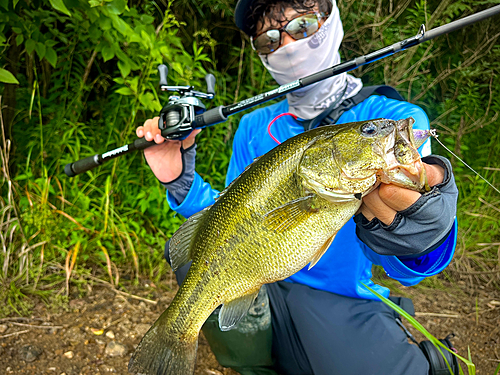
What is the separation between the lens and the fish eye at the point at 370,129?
3.68ft

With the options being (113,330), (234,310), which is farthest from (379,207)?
(113,330)

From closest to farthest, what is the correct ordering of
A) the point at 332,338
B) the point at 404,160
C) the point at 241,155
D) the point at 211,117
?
1. the point at 404,160
2. the point at 211,117
3. the point at 332,338
4. the point at 241,155

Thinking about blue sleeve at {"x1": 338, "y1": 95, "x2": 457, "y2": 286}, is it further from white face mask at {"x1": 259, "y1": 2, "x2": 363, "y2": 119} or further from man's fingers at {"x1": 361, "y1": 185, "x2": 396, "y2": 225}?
man's fingers at {"x1": 361, "y1": 185, "x2": 396, "y2": 225}

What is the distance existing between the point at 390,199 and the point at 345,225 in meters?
0.95

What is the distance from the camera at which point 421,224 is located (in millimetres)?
1220

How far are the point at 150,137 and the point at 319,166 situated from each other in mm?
1146

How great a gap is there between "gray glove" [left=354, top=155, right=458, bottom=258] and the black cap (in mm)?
1534

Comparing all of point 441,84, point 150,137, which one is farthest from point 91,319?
point 441,84

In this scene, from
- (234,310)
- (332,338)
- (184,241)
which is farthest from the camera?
(332,338)

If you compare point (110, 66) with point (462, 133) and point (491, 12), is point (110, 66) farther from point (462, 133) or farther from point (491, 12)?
point (462, 133)

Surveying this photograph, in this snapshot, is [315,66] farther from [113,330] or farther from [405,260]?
[113,330]

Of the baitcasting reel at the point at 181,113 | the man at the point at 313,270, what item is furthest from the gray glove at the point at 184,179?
the baitcasting reel at the point at 181,113

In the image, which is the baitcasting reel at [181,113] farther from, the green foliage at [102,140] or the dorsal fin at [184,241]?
the green foliage at [102,140]

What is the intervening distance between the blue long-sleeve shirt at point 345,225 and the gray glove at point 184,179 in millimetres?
39
